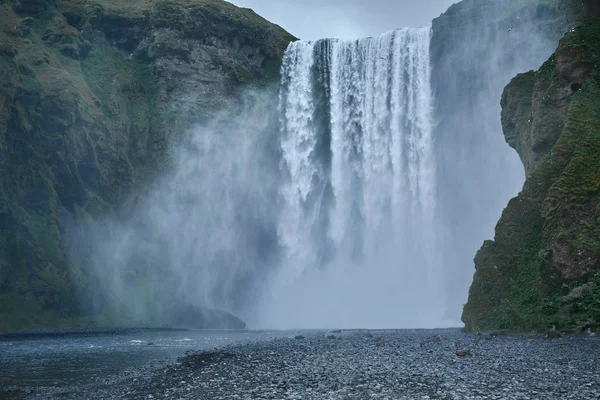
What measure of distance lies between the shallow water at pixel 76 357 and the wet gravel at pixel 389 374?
2304mm


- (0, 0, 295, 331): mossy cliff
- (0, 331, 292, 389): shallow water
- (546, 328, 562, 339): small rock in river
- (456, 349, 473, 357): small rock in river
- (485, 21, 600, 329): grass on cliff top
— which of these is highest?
(0, 0, 295, 331): mossy cliff

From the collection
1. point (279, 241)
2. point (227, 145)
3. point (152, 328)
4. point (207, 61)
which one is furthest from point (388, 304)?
point (207, 61)

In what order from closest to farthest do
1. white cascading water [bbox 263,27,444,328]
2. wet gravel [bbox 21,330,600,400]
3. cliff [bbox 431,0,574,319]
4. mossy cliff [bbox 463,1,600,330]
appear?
wet gravel [bbox 21,330,600,400], mossy cliff [bbox 463,1,600,330], cliff [bbox 431,0,574,319], white cascading water [bbox 263,27,444,328]

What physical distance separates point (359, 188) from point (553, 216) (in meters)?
37.9

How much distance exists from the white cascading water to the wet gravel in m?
34.5

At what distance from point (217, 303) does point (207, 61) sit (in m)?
31.0

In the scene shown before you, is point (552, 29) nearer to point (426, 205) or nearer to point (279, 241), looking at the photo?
point (426, 205)

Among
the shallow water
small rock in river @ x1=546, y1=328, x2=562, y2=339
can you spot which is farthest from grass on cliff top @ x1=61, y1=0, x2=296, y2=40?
small rock in river @ x1=546, y1=328, x2=562, y2=339

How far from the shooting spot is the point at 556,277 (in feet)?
85.6

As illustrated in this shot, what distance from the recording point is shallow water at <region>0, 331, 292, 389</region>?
21266 millimetres

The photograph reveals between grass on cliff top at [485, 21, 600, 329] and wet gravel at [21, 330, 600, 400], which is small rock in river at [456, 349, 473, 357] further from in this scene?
grass on cliff top at [485, 21, 600, 329]

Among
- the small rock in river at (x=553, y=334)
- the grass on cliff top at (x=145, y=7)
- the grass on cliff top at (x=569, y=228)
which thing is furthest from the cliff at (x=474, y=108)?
the small rock in river at (x=553, y=334)

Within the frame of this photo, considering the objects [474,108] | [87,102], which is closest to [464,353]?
[474,108]

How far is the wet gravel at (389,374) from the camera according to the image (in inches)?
547
